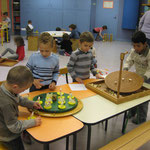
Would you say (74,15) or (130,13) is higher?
(130,13)

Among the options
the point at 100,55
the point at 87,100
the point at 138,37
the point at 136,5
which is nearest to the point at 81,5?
the point at 136,5

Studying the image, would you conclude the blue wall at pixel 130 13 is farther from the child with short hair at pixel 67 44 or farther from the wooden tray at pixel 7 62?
the wooden tray at pixel 7 62

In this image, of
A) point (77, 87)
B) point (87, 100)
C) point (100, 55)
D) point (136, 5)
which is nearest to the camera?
point (87, 100)

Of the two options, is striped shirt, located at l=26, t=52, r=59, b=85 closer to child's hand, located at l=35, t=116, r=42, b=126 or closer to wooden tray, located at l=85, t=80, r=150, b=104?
wooden tray, located at l=85, t=80, r=150, b=104

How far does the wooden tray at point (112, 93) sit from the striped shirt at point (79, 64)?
0.34 m

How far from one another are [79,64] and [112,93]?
2.30 feet

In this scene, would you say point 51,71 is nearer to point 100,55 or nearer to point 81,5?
point 100,55

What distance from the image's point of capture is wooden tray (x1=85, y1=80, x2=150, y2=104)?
6.22 ft

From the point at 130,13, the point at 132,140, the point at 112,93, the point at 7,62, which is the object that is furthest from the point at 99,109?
the point at 130,13

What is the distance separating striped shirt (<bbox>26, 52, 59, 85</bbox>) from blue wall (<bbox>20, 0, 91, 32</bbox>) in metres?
9.22

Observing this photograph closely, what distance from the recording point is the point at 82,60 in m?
2.57

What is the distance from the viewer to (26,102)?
1.63 m

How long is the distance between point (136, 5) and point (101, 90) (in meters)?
9.35

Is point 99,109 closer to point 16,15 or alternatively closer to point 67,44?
point 67,44
